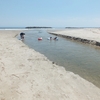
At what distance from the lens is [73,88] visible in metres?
8.05

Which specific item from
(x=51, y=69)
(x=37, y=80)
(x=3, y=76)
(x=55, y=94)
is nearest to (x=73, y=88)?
(x=55, y=94)

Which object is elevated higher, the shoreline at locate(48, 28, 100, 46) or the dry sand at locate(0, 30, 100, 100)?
the dry sand at locate(0, 30, 100, 100)

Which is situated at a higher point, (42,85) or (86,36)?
(42,85)

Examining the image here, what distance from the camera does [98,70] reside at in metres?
12.5

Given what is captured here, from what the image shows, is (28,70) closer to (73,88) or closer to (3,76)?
(3,76)

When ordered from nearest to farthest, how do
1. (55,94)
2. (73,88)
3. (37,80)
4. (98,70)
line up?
(55,94) < (73,88) < (37,80) < (98,70)

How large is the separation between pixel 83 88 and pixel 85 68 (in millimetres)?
5061

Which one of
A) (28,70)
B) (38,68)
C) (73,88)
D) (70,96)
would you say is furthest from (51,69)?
(70,96)

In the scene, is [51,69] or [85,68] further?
[85,68]

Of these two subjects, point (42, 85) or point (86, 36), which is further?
point (86, 36)

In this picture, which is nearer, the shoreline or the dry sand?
the dry sand

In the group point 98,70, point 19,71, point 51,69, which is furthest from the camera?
point 98,70

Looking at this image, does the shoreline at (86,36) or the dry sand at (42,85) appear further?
the shoreline at (86,36)

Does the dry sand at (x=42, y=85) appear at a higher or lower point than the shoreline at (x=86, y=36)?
higher
